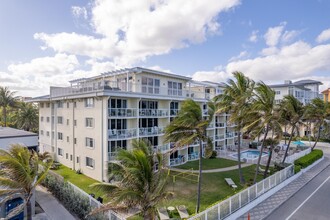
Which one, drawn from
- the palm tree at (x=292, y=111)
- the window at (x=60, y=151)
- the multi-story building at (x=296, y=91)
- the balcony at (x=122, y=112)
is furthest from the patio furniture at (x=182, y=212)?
the multi-story building at (x=296, y=91)

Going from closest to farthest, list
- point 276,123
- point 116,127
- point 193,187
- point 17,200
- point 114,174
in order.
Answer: point 114,174 → point 17,200 → point 276,123 → point 193,187 → point 116,127

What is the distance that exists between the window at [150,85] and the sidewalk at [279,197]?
16415 mm

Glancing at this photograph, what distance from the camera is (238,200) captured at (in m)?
14.9

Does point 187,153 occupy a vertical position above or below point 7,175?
below

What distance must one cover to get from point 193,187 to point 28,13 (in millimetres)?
20761

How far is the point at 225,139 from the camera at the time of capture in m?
39.3

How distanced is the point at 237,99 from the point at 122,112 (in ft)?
39.0

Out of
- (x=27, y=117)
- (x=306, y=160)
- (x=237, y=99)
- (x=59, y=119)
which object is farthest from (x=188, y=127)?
(x=27, y=117)

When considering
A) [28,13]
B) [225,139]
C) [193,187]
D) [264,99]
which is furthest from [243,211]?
[225,139]

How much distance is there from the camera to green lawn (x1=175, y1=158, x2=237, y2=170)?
28000mm

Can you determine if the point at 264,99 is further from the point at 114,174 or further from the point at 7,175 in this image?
the point at 7,175

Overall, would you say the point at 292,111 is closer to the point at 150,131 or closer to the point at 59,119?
the point at 150,131

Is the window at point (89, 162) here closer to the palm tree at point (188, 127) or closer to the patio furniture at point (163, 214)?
the patio furniture at point (163, 214)

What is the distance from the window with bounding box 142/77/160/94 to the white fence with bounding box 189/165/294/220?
1536cm
